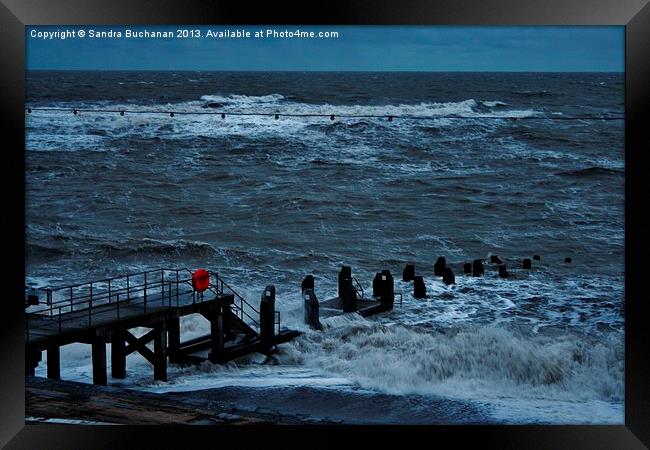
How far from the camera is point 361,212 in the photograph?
13.3 meters

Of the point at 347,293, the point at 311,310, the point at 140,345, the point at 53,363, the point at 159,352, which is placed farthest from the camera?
the point at 311,310

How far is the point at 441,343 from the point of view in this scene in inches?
496

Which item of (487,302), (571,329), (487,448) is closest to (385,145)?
(487,302)

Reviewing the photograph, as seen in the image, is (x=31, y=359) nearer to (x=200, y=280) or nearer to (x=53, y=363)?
(x=53, y=363)

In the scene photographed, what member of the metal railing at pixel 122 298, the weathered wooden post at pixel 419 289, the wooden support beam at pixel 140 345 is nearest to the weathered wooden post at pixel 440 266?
the weathered wooden post at pixel 419 289

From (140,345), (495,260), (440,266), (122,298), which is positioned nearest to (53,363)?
(140,345)

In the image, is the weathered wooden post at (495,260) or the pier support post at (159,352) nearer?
the pier support post at (159,352)

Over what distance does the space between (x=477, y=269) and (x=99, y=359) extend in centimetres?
488

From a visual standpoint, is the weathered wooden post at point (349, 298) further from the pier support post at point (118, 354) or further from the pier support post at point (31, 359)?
the pier support post at point (31, 359)

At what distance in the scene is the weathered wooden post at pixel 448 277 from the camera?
13.4 meters

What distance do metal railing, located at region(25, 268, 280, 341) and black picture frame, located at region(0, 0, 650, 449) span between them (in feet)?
6.27

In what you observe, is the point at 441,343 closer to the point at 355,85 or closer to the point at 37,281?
the point at 355,85

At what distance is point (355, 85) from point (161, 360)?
13.4ft

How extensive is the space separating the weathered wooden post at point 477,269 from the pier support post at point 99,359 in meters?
4.75
